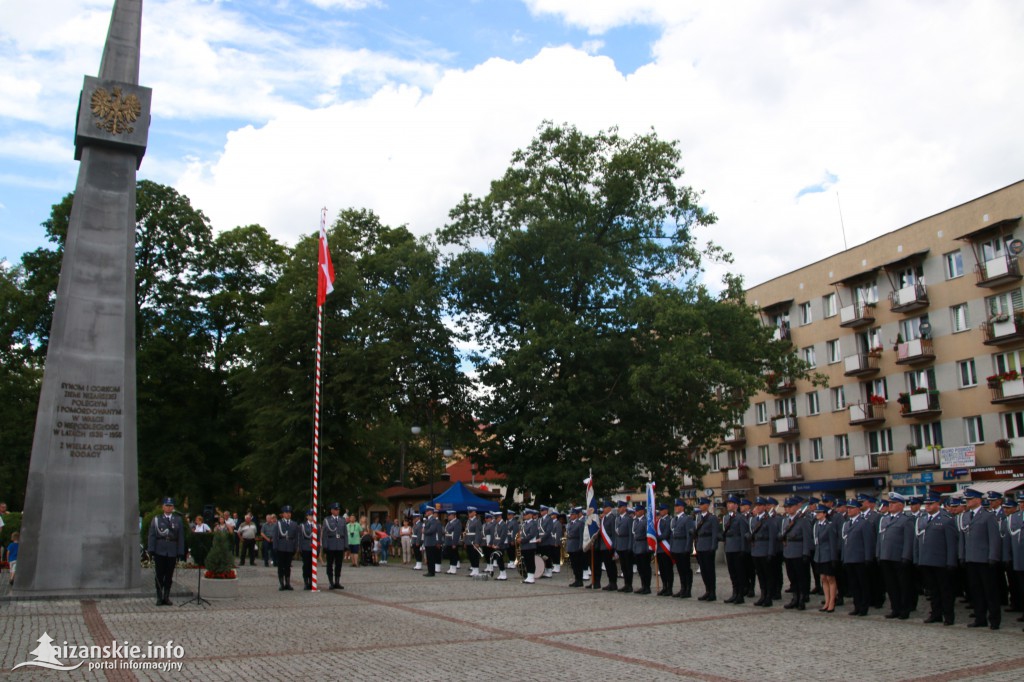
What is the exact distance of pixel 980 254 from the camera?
37969mm

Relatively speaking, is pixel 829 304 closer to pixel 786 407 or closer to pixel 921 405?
pixel 786 407

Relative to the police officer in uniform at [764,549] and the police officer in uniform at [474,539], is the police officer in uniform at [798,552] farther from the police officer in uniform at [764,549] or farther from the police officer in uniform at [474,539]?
the police officer in uniform at [474,539]

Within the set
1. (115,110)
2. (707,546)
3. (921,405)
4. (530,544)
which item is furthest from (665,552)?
(921,405)

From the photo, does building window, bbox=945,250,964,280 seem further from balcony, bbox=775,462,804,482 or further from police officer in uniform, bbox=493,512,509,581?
police officer in uniform, bbox=493,512,509,581

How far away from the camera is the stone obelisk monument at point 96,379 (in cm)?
1709

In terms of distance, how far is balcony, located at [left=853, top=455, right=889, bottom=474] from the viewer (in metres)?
42.6

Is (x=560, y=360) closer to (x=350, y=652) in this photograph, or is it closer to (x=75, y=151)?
(x=75, y=151)

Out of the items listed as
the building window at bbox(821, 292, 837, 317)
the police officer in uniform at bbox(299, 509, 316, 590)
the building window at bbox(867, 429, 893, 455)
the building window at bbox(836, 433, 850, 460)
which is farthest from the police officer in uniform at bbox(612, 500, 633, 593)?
the building window at bbox(821, 292, 837, 317)

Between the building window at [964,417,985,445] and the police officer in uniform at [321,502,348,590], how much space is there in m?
30.1

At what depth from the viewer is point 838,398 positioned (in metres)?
46.3

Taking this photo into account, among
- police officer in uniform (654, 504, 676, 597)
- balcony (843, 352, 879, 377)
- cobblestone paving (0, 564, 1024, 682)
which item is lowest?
cobblestone paving (0, 564, 1024, 682)

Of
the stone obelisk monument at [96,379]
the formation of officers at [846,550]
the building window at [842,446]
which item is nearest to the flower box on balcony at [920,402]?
the building window at [842,446]

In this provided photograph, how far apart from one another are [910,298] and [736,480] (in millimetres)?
16651

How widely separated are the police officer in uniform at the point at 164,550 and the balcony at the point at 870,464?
117 ft
